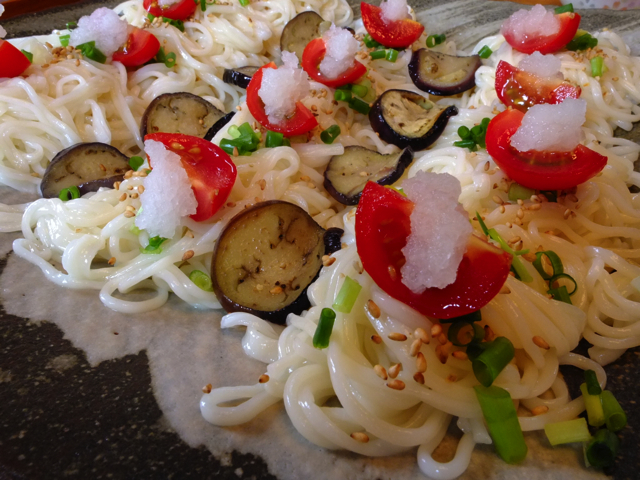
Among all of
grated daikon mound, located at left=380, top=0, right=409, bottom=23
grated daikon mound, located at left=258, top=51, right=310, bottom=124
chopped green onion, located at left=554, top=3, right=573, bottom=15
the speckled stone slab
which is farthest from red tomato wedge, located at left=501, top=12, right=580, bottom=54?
the speckled stone slab

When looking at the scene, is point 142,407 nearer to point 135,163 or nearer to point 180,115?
point 135,163

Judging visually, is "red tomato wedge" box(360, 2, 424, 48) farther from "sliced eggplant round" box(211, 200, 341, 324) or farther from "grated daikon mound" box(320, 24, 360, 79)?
"sliced eggplant round" box(211, 200, 341, 324)

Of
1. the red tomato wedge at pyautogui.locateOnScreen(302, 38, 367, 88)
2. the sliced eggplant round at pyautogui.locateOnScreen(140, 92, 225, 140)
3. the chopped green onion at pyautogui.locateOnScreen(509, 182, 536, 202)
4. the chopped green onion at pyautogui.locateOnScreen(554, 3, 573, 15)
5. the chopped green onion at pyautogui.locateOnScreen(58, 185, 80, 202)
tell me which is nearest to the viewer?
the chopped green onion at pyautogui.locateOnScreen(509, 182, 536, 202)

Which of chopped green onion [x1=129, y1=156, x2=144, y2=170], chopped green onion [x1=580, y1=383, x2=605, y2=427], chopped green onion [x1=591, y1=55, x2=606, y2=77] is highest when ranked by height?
chopped green onion [x1=591, y1=55, x2=606, y2=77]

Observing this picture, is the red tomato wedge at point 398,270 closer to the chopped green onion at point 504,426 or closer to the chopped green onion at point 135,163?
the chopped green onion at point 504,426

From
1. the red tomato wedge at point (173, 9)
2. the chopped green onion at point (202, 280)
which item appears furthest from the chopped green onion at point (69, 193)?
the red tomato wedge at point (173, 9)

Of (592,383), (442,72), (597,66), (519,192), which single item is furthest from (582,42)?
(592,383)
